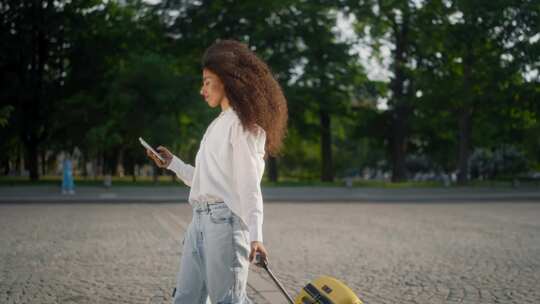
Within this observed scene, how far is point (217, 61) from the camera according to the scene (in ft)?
9.82

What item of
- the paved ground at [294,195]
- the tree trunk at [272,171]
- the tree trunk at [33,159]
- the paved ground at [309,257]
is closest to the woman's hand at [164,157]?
the paved ground at [309,257]

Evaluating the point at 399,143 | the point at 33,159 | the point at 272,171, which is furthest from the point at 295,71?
the point at 33,159

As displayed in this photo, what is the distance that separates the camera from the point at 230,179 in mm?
2934

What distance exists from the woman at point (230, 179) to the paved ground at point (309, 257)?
254cm

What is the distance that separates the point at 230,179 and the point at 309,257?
527 centimetres

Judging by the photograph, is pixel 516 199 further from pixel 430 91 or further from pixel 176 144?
pixel 176 144

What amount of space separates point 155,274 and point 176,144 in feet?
79.2

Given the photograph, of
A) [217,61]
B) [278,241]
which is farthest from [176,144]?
[217,61]

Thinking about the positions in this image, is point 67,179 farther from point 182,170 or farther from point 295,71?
point 182,170

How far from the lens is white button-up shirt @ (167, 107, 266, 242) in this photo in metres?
2.84

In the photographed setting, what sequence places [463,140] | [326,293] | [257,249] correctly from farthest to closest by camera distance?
[463,140] → [326,293] → [257,249]

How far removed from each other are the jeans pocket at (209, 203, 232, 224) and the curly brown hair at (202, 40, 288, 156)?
399 mm

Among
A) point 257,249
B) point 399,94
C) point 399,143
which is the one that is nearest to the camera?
point 257,249

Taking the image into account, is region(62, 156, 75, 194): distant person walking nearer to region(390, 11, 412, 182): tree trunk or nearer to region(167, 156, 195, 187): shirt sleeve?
region(390, 11, 412, 182): tree trunk
